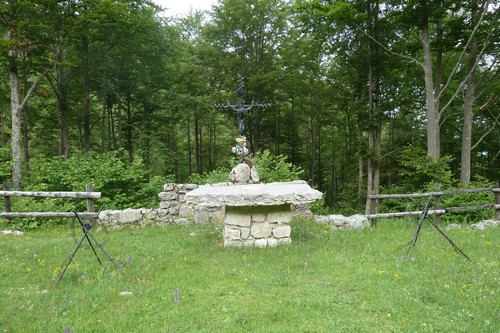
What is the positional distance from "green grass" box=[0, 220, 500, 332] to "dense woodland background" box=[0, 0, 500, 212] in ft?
20.3

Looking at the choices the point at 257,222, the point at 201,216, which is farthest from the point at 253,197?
the point at 201,216

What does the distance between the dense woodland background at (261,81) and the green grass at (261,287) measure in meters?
6.20

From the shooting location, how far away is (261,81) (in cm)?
1602

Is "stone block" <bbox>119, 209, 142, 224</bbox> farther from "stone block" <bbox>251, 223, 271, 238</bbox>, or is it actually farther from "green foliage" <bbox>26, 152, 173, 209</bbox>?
"stone block" <bbox>251, 223, 271, 238</bbox>

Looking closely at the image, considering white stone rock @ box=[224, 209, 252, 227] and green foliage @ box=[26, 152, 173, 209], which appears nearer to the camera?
white stone rock @ box=[224, 209, 252, 227]

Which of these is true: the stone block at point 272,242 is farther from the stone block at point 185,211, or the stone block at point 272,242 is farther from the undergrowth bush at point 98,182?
the undergrowth bush at point 98,182

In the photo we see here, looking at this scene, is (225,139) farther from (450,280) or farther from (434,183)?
(450,280)

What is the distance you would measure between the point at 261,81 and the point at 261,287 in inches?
529

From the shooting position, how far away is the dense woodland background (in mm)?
11047

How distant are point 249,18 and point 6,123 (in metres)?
16.9

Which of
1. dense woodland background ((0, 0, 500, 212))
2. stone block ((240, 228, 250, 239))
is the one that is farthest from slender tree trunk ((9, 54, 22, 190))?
stone block ((240, 228, 250, 239))

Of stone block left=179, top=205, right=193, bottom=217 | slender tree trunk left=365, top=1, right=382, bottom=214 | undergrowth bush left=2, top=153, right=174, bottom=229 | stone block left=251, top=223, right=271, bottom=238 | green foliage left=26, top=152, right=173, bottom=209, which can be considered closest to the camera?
stone block left=251, top=223, right=271, bottom=238

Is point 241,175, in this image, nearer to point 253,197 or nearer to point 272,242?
point 253,197

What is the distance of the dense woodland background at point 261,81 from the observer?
11.0 m
